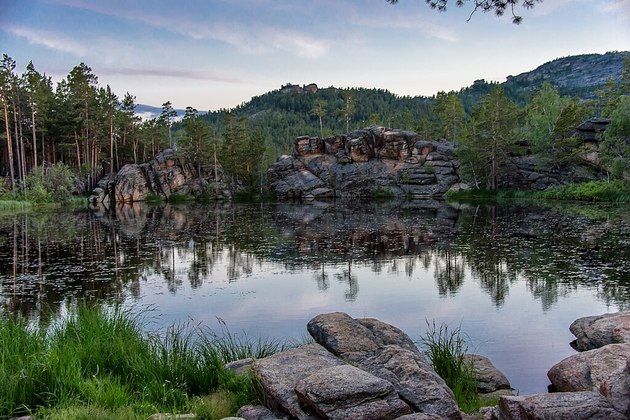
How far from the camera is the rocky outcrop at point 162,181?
67.5 meters

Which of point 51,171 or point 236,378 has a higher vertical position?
point 51,171

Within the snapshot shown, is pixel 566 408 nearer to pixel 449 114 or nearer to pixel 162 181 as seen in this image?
pixel 162 181

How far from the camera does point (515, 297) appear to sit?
42.1 ft

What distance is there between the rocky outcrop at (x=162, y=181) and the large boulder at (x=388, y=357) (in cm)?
6281

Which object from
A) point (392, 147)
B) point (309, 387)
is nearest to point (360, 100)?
point (392, 147)

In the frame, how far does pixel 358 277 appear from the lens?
1573 cm

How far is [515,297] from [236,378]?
8975 mm

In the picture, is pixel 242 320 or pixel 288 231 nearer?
pixel 242 320

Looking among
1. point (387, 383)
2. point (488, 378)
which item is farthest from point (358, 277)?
point (387, 383)

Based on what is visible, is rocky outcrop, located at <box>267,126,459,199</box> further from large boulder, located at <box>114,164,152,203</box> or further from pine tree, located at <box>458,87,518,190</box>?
large boulder, located at <box>114,164,152,203</box>

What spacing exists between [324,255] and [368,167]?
180ft

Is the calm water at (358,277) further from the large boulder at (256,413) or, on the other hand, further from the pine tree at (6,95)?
the pine tree at (6,95)

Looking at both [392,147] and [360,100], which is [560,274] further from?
[360,100]

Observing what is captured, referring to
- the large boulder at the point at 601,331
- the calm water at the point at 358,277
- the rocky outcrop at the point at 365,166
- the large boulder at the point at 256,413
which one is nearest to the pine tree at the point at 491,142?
the rocky outcrop at the point at 365,166
